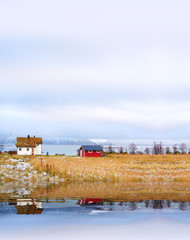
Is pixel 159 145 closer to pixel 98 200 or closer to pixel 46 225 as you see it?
pixel 98 200

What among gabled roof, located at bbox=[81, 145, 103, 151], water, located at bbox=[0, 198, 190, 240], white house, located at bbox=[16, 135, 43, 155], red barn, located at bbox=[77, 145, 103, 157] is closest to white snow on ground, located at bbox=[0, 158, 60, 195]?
water, located at bbox=[0, 198, 190, 240]

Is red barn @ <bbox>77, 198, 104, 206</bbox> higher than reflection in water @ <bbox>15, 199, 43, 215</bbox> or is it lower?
lower

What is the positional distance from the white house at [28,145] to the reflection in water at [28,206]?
53.2 meters

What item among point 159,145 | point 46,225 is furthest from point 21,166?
point 159,145

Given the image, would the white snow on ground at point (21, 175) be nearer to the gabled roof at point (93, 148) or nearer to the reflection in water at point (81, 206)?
the reflection in water at point (81, 206)

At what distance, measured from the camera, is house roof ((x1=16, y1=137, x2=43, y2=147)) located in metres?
71.5

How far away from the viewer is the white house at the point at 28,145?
71375 millimetres

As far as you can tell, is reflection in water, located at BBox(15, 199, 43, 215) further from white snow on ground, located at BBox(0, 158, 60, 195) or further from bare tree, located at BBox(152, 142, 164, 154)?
bare tree, located at BBox(152, 142, 164, 154)

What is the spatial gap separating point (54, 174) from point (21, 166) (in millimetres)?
5617

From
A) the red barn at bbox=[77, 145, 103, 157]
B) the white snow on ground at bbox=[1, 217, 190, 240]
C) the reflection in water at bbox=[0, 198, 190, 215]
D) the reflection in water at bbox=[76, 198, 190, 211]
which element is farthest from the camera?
the red barn at bbox=[77, 145, 103, 157]

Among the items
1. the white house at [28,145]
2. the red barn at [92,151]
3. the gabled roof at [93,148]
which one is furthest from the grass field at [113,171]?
the white house at [28,145]

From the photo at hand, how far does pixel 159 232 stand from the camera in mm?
12344

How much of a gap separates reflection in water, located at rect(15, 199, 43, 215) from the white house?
53.2 meters

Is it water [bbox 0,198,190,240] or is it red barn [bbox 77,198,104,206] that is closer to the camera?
water [bbox 0,198,190,240]
